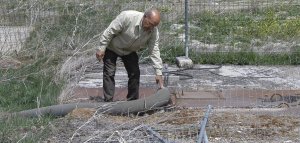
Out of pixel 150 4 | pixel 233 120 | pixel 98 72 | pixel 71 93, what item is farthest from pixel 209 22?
pixel 233 120

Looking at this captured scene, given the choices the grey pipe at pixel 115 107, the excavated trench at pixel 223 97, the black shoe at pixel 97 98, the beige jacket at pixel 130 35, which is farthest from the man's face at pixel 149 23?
the black shoe at pixel 97 98

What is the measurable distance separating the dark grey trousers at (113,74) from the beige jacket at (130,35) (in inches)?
9.8

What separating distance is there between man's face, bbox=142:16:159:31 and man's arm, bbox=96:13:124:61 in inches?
15.4

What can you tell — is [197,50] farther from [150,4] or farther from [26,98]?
[26,98]

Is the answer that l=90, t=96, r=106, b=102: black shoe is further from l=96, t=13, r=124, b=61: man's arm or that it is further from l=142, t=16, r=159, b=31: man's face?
l=142, t=16, r=159, b=31: man's face

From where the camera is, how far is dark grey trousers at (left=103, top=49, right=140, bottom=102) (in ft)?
29.9

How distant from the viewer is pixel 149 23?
8305 mm

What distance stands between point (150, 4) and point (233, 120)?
5955 millimetres

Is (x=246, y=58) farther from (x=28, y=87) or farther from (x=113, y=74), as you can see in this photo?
(x=28, y=87)

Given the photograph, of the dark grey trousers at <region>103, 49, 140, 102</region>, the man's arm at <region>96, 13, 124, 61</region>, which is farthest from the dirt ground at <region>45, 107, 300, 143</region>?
the man's arm at <region>96, 13, 124, 61</region>

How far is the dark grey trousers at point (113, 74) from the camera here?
9117mm

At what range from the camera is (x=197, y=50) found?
12.9m

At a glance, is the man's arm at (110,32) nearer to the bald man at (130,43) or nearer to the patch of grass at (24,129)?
the bald man at (130,43)

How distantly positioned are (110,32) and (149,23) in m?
0.65
